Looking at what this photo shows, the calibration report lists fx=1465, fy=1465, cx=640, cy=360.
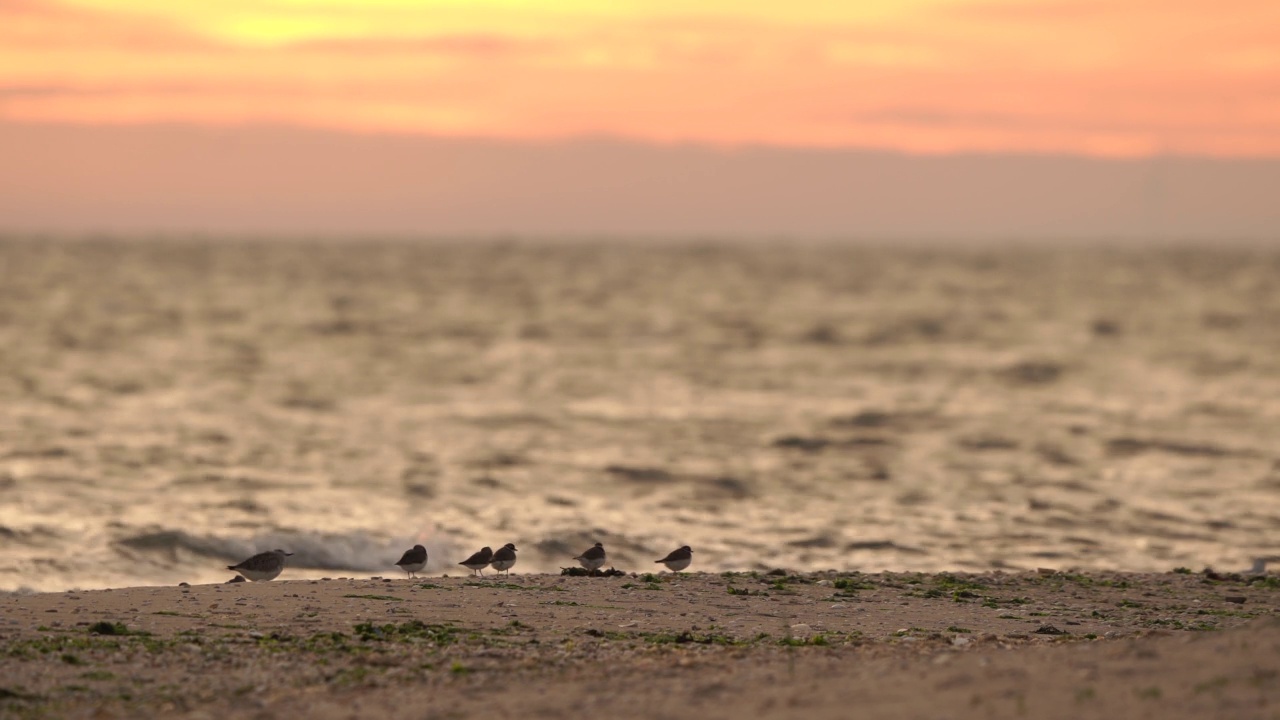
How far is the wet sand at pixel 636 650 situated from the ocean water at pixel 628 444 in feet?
15.8

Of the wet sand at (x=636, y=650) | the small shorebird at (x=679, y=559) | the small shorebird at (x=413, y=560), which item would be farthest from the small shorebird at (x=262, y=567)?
the small shorebird at (x=679, y=559)

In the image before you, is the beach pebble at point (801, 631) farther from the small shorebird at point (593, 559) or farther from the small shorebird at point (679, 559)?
the small shorebird at point (593, 559)

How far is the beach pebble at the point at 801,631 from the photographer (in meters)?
13.7

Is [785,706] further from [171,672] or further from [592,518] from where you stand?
[592,518]

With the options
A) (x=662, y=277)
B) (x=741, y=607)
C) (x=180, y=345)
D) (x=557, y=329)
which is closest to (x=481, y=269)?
(x=662, y=277)

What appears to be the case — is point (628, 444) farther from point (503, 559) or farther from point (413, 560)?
point (413, 560)

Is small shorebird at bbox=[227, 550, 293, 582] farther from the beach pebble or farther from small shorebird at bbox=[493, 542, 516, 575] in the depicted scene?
the beach pebble

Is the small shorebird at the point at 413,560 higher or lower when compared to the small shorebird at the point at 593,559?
higher

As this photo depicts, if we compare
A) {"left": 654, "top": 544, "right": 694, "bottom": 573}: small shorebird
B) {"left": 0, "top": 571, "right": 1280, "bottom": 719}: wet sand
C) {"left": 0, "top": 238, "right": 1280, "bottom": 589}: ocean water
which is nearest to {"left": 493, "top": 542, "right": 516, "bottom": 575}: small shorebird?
{"left": 0, "top": 571, "right": 1280, "bottom": 719}: wet sand

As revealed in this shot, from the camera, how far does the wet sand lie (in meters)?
10.0

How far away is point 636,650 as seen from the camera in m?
12.4

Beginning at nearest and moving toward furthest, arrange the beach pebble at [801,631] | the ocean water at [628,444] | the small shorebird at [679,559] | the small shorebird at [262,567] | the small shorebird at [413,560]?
the beach pebble at [801,631]
the small shorebird at [262,567]
the small shorebird at [413,560]
the small shorebird at [679,559]
the ocean water at [628,444]

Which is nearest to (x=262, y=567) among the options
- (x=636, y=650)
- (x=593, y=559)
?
(x=593, y=559)

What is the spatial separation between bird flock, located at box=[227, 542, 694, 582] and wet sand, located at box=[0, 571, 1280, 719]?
0.80 m
